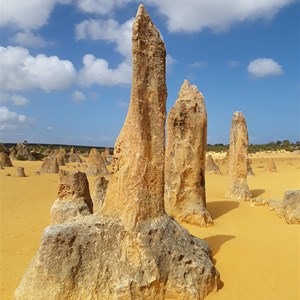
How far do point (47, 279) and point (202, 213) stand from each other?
4.88 m

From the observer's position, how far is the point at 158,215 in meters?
4.79

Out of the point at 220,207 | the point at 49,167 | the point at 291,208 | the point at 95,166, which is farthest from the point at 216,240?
the point at 49,167

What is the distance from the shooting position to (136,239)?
4.42 meters

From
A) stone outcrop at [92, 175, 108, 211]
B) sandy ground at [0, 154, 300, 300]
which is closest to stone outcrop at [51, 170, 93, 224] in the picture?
sandy ground at [0, 154, 300, 300]

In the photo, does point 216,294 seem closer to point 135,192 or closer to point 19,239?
point 135,192

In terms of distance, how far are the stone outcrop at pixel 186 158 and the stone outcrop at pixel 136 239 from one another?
137 inches

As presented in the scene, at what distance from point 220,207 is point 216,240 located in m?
3.78

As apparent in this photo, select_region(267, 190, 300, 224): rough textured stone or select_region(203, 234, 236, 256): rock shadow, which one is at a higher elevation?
select_region(267, 190, 300, 224): rough textured stone

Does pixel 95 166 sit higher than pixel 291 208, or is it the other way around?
pixel 95 166

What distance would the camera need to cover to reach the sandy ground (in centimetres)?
482

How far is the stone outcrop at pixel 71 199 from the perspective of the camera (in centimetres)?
675

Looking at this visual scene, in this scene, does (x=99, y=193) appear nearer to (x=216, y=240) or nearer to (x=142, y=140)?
(x=216, y=240)

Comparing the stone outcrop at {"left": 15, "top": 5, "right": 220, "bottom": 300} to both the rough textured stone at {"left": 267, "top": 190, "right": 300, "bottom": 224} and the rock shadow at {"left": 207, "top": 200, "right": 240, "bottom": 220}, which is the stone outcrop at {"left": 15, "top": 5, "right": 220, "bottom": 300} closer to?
the rough textured stone at {"left": 267, "top": 190, "right": 300, "bottom": 224}

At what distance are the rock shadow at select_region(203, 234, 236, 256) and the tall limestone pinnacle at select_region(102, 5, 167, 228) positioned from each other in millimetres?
1797
